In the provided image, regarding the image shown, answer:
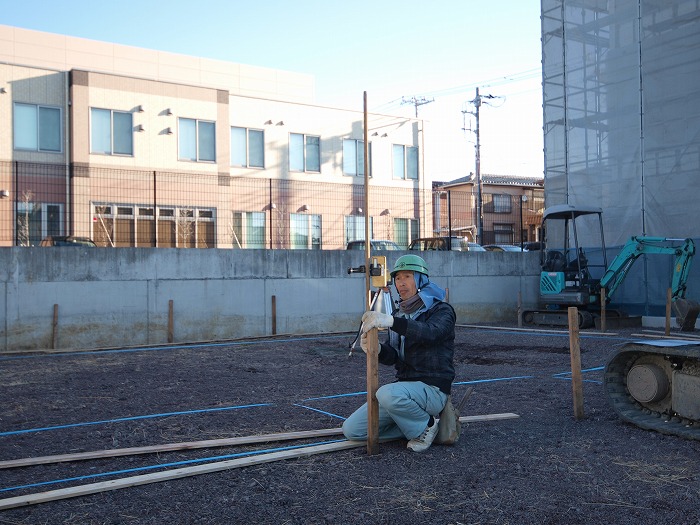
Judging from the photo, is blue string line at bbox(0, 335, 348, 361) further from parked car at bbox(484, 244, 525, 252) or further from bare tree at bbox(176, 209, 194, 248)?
parked car at bbox(484, 244, 525, 252)

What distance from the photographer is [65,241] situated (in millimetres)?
15477

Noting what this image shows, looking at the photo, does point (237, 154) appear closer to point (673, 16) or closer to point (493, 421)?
point (673, 16)

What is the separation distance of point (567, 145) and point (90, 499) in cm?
1767

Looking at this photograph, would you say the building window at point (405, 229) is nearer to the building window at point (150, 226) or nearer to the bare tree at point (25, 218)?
the building window at point (150, 226)

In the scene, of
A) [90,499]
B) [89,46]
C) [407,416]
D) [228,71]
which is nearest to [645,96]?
[407,416]

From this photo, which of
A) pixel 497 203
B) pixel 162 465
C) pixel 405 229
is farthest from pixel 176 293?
pixel 497 203

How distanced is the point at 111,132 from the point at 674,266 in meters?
18.8

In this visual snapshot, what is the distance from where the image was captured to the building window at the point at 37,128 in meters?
23.8

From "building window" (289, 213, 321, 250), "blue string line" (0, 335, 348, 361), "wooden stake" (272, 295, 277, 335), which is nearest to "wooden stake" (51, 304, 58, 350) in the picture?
"blue string line" (0, 335, 348, 361)

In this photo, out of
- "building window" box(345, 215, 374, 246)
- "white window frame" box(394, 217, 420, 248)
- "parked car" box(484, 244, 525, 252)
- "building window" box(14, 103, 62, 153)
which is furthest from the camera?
"white window frame" box(394, 217, 420, 248)

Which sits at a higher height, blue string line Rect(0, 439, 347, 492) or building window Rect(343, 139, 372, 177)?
building window Rect(343, 139, 372, 177)

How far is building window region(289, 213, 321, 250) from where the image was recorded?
2067 cm

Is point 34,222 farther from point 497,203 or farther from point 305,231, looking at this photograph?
point 497,203

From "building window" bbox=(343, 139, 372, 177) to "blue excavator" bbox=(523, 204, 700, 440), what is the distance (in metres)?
11.4
